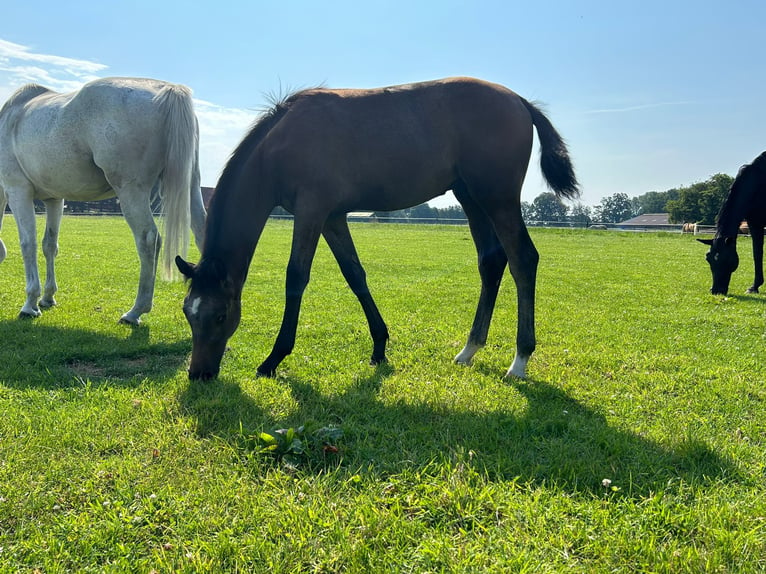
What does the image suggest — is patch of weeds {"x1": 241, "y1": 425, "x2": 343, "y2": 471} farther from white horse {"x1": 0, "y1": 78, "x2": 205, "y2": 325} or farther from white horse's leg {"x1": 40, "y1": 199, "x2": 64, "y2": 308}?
white horse's leg {"x1": 40, "y1": 199, "x2": 64, "y2": 308}

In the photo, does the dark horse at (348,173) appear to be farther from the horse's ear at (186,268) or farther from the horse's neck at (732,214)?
the horse's neck at (732,214)

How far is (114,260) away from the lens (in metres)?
11.7

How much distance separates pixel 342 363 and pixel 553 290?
5920mm

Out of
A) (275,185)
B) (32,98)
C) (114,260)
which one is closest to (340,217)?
(275,185)

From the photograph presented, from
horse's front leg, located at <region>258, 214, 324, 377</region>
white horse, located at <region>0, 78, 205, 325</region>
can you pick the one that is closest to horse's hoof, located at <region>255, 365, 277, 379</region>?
horse's front leg, located at <region>258, 214, 324, 377</region>

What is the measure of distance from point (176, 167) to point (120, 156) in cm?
58

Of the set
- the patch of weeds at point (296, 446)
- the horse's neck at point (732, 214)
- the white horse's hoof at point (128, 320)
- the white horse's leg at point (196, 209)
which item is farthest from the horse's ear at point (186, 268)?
the horse's neck at point (732, 214)

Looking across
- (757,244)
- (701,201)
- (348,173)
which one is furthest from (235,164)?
(701,201)

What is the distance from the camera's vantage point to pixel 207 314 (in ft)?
12.0

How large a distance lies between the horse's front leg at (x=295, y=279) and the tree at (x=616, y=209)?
132499 millimetres

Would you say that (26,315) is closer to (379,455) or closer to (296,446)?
(296,446)

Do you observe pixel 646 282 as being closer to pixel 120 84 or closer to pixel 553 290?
pixel 553 290

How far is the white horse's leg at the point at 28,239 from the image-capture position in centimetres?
571

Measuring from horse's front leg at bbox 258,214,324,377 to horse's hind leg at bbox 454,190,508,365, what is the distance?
1.46 metres
